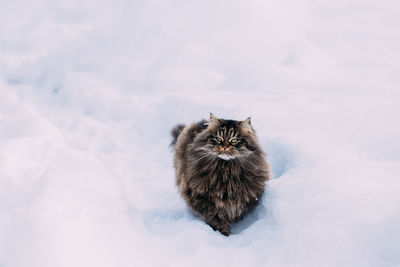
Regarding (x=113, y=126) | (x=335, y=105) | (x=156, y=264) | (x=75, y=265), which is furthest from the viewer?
(x=113, y=126)

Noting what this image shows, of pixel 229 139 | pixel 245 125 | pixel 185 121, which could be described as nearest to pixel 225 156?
pixel 229 139

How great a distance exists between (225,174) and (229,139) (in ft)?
1.05

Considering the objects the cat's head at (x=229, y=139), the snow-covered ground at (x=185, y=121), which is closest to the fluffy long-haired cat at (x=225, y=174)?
the cat's head at (x=229, y=139)

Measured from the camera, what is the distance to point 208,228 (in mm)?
2812

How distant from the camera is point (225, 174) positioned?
284cm

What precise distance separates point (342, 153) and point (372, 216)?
1.30m

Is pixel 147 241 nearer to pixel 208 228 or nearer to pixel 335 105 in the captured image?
pixel 208 228

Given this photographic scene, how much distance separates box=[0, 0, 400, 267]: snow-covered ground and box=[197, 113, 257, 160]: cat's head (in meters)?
0.46

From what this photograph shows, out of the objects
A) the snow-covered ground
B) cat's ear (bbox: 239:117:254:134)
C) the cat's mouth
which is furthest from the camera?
cat's ear (bbox: 239:117:254:134)

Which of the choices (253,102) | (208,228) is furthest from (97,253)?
(253,102)

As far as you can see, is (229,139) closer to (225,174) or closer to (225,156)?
(225,156)

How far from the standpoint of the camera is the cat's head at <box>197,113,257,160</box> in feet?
9.07

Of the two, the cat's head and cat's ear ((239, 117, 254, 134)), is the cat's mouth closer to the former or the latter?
the cat's head

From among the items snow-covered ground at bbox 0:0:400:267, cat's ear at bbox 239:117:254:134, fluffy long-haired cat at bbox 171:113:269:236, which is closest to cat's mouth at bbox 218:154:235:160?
fluffy long-haired cat at bbox 171:113:269:236
